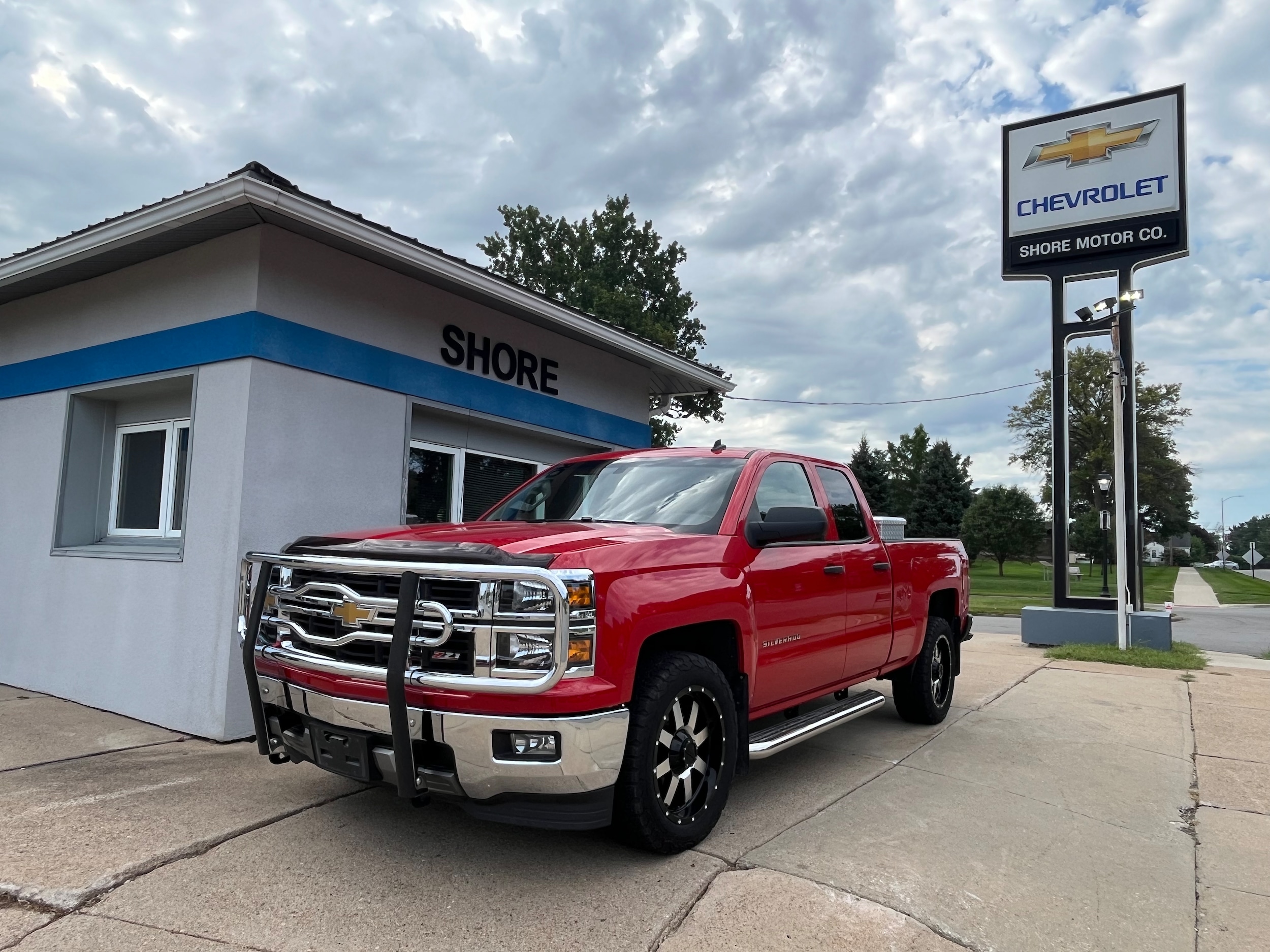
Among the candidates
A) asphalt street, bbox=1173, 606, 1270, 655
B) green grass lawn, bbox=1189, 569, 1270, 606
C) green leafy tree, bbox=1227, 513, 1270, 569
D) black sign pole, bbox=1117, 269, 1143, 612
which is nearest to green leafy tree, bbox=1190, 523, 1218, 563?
green leafy tree, bbox=1227, 513, 1270, 569

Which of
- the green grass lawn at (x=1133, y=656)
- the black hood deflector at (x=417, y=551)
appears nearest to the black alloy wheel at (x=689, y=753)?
the black hood deflector at (x=417, y=551)

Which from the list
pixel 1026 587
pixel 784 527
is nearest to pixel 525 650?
pixel 784 527

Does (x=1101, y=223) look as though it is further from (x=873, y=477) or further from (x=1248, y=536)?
(x=1248, y=536)

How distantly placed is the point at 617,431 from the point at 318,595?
683 cm

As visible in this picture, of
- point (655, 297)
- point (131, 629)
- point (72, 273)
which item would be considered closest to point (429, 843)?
point (131, 629)

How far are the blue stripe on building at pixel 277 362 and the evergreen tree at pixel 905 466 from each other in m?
55.5

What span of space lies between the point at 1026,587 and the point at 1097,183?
1109 inches

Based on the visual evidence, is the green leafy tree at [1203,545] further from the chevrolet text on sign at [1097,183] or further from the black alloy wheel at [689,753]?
the black alloy wheel at [689,753]

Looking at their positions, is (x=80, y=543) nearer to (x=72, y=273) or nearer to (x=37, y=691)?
(x=37, y=691)

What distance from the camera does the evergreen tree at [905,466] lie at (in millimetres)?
61375

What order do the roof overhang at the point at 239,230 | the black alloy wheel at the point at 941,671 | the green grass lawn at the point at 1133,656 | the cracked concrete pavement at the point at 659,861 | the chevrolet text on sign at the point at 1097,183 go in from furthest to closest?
the chevrolet text on sign at the point at 1097,183
the green grass lawn at the point at 1133,656
the black alloy wheel at the point at 941,671
the roof overhang at the point at 239,230
the cracked concrete pavement at the point at 659,861

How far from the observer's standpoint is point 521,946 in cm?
295

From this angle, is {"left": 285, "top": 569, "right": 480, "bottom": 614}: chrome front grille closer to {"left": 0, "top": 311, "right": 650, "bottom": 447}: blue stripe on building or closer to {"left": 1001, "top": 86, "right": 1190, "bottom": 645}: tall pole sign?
{"left": 0, "top": 311, "right": 650, "bottom": 447}: blue stripe on building

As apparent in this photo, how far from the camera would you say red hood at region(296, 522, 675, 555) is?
11.4 ft
